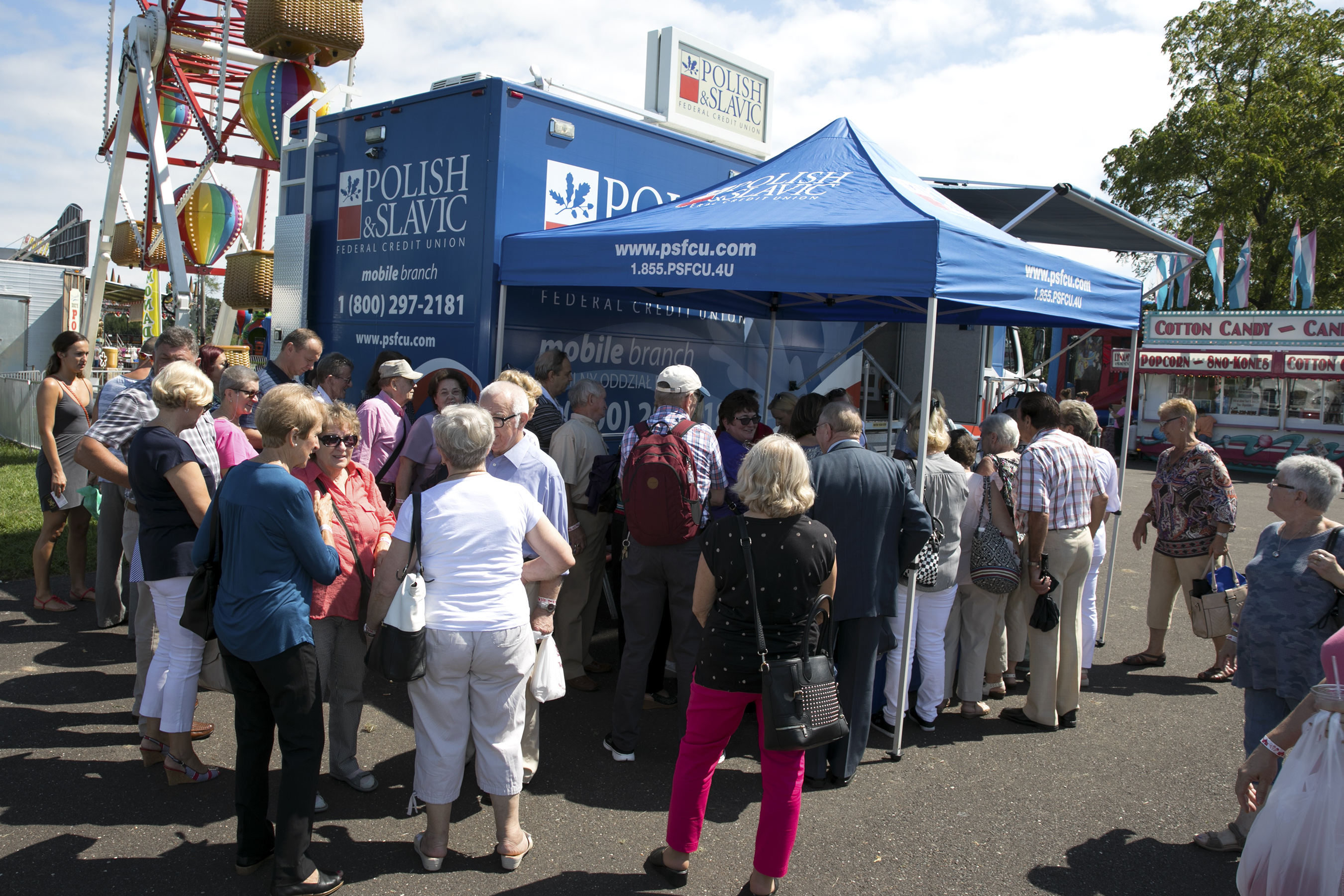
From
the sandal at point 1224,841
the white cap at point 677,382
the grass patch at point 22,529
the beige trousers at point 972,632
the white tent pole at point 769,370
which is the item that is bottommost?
the sandal at point 1224,841

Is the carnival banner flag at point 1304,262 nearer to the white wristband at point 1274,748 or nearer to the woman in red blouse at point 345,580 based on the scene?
the white wristband at point 1274,748

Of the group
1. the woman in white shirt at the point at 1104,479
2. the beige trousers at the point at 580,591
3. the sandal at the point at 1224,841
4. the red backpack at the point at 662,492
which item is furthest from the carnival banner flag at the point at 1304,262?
the red backpack at the point at 662,492

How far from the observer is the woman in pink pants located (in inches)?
109

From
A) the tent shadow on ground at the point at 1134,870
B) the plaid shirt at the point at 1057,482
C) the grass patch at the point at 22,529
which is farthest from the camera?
the grass patch at the point at 22,529

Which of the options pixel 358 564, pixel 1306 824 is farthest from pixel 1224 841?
pixel 358 564

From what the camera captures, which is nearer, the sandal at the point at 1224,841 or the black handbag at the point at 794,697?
the black handbag at the point at 794,697

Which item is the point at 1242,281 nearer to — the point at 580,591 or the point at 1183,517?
the point at 1183,517

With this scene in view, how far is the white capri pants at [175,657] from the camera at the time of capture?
3.29 m

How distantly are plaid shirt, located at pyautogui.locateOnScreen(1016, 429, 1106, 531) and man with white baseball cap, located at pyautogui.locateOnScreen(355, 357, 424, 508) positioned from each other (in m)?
3.21

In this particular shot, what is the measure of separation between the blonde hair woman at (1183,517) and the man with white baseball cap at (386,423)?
173 inches

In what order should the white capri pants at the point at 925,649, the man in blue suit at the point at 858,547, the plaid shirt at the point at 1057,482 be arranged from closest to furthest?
the man in blue suit at the point at 858,547, the white capri pants at the point at 925,649, the plaid shirt at the point at 1057,482

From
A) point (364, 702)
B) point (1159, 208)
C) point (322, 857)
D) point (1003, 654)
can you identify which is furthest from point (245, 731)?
point (1159, 208)

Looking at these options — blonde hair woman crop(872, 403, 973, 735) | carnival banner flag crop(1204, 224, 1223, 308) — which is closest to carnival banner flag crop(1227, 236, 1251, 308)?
carnival banner flag crop(1204, 224, 1223, 308)

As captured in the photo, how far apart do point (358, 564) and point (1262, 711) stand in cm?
330
